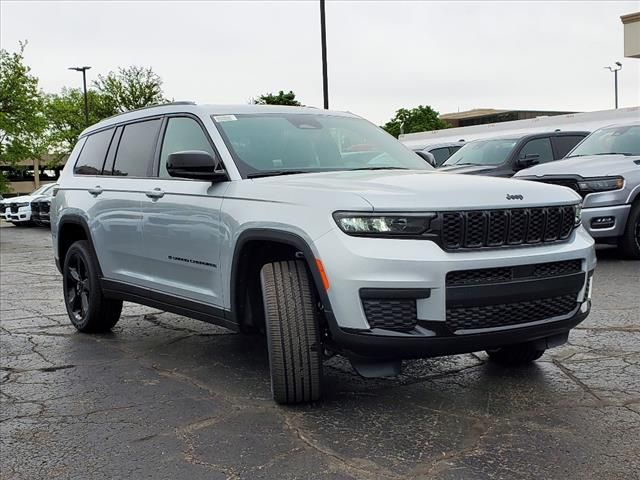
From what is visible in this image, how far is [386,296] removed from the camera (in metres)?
3.87

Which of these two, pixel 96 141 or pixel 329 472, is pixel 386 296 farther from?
pixel 96 141

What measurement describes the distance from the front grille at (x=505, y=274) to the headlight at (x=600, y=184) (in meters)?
5.95

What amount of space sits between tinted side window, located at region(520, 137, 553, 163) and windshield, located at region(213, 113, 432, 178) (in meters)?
7.78

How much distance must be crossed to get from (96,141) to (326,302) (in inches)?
147

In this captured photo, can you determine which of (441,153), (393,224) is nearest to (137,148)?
(393,224)

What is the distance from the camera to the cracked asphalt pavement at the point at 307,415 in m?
3.59

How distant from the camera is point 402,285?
384 cm

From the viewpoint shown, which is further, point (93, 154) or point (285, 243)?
point (93, 154)

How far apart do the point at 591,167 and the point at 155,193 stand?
6.51 metres

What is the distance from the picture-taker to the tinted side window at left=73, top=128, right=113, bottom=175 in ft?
22.1

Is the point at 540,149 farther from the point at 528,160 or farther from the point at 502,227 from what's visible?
the point at 502,227

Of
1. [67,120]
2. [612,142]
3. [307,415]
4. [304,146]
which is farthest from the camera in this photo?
[67,120]

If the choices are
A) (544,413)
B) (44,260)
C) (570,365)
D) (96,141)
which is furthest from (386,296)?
(44,260)

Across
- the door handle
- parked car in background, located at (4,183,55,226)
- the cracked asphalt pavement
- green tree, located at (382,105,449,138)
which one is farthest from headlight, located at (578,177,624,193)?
green tree, located at (382,105,449,138)
